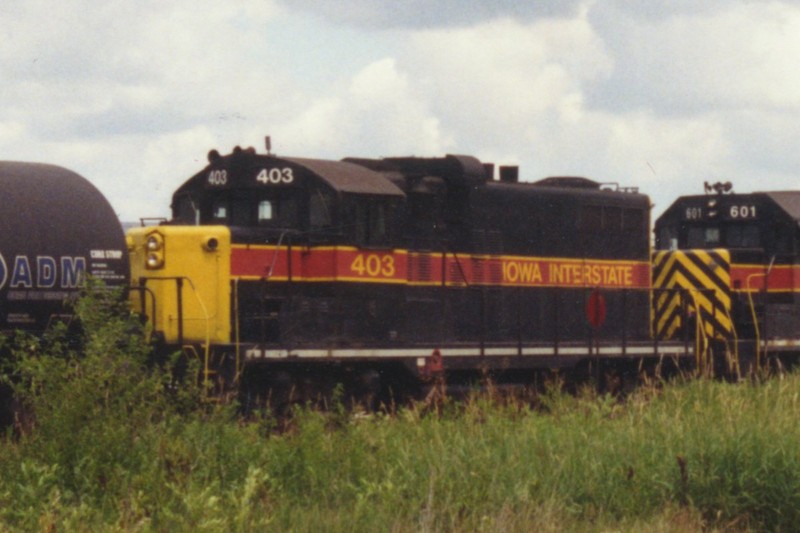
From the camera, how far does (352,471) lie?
33.2 feet

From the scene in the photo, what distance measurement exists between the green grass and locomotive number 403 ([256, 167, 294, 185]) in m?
4.80

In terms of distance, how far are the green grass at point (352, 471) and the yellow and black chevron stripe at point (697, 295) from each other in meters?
8.88

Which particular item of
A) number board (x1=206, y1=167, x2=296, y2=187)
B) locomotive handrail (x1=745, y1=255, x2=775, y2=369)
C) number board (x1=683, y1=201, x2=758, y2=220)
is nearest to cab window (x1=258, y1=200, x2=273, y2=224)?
number board (x1=206, y1=167, x2=296, y2=187)

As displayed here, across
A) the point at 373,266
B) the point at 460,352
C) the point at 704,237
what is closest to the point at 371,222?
the point at 373,266

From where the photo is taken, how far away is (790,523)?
30.8 ft

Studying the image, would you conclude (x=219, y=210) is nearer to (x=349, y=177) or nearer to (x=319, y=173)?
(x=319, y=173)

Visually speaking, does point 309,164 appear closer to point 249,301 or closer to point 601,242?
point 249,301

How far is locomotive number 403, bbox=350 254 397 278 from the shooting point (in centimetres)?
1570

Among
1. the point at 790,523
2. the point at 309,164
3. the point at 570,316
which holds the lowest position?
the point at 790,523

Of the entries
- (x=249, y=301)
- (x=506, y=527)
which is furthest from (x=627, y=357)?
(x=506, y=527)

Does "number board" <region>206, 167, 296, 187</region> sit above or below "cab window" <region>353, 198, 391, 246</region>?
above

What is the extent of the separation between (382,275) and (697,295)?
20.8 feet

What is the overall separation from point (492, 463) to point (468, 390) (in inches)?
251

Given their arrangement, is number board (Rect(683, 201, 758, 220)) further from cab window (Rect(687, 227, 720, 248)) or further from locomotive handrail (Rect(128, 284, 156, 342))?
locomotive handrail (Rect(128, 284, 156, 342))
